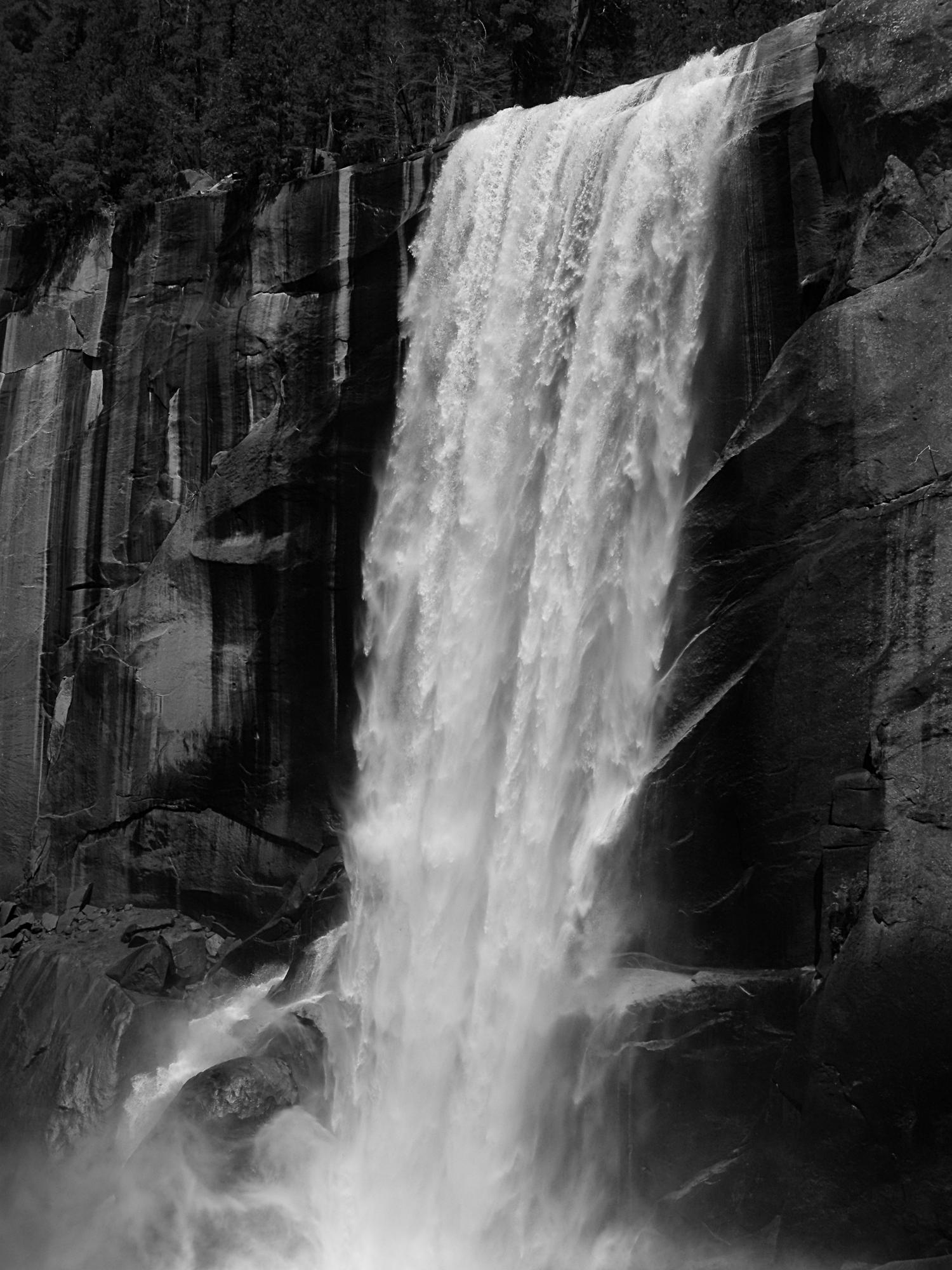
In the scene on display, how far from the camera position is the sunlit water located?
1469cm

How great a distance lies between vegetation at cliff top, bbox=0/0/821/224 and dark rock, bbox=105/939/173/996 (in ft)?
44.2

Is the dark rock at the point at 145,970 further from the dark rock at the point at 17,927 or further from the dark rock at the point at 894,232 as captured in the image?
the dark rock at the point at 894,232

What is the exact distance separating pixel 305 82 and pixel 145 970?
697 inches

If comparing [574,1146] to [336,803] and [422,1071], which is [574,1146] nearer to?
[422,1071]

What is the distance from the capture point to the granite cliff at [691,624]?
12.3m

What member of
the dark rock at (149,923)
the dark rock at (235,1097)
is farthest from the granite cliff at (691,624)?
the dark rock at (235,1097)

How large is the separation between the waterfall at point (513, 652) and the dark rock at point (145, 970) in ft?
10.2

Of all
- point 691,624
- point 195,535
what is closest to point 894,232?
point 691,624

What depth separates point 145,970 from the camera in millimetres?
19734

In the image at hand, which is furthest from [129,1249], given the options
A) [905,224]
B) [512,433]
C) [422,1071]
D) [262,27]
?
[262,27]

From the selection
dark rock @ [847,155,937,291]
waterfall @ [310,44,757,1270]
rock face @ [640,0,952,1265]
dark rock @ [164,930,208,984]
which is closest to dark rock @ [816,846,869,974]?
rock face @ [640,0,952,1265]

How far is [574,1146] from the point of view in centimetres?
1403

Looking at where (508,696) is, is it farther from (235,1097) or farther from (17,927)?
(17,927)

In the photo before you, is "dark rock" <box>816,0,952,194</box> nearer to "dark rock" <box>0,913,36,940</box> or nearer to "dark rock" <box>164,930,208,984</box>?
"dark rock" <box>164,930,208,984</box>
